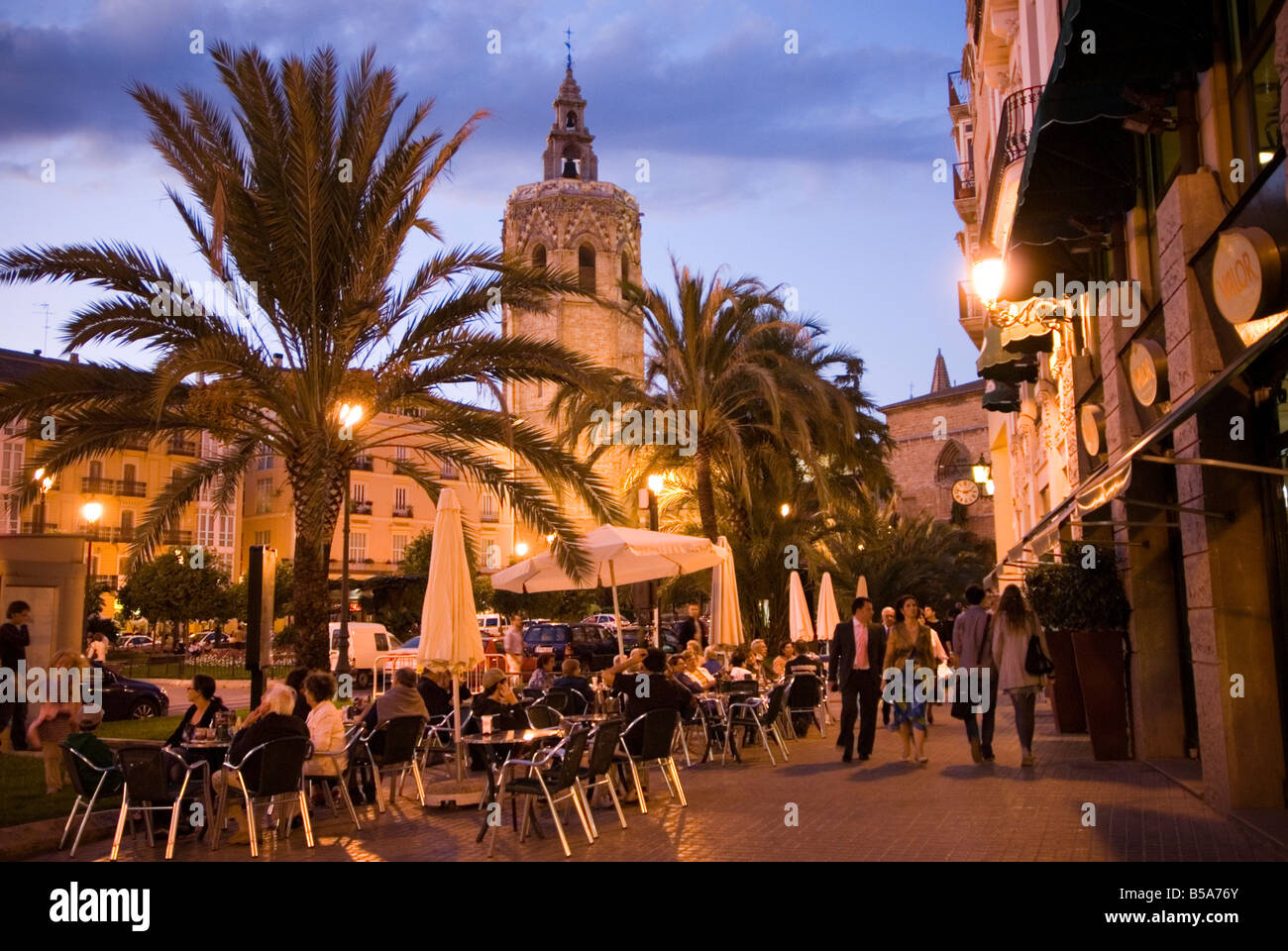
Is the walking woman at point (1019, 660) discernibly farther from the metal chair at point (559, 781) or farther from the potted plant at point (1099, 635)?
the metal chair at point (559, 781)

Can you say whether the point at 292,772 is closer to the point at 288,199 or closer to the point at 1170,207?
the point at 288,199

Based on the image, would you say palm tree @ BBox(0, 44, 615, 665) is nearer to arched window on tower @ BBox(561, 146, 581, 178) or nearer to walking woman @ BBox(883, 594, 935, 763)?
walking woman @ BBox(883, 594, 935, 763)

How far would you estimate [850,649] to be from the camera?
1326cm

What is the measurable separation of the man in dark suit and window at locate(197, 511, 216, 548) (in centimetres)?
5587

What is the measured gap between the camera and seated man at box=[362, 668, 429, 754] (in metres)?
11.1

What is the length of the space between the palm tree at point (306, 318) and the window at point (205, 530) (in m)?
53.0

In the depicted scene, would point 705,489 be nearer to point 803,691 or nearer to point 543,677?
point 543,677

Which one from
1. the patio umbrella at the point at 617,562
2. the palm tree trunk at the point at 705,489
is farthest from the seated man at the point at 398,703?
the palm tree trunk at the point at 705,489

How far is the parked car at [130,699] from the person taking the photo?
2044 centimetres

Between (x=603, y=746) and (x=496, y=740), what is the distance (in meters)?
1.14

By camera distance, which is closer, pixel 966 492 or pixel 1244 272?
pixel 1244 272

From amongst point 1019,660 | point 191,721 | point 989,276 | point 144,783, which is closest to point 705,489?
point 989,276
